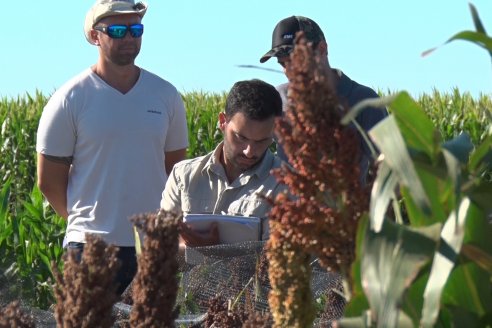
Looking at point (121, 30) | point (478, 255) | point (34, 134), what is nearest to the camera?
point (478, 255)

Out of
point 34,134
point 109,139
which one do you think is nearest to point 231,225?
point 109,139

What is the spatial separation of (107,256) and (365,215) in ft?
1.87

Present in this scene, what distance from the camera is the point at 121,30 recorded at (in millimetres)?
5719

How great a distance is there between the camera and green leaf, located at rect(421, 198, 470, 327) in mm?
1570

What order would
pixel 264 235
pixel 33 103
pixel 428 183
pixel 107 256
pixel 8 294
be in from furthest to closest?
1. pixel 33 103
2. pixel 264 235
3. pixel 8 294
4. pixel 107 256
5. pixel 428 183

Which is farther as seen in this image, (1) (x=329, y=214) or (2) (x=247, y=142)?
(2) (x=247, y=142)

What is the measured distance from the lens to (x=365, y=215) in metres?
1.57

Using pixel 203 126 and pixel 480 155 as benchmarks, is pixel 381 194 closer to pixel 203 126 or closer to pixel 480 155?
pixel 480 155

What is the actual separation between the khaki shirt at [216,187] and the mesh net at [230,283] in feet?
2.35

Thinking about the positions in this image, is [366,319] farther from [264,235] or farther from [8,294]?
[264,235]

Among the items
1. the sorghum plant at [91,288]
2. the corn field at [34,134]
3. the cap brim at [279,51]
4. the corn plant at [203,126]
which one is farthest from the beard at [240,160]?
the corn plant at [203,126]

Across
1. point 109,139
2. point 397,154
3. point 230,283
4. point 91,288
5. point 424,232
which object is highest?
point 109,139

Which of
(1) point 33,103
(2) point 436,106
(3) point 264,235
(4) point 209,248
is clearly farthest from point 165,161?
(1) point 33,103

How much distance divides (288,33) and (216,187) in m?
1.57
